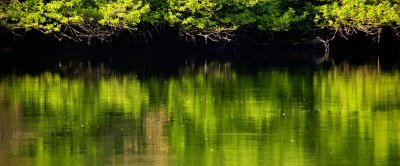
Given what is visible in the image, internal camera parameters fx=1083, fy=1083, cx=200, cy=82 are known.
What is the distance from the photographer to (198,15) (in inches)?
1839

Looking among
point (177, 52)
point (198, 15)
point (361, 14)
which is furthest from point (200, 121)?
point (177, 52)

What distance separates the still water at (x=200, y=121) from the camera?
15.0m

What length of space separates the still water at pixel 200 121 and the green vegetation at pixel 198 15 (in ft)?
30.2

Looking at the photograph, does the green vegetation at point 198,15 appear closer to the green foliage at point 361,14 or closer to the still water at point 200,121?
the green foliage at point 361,14

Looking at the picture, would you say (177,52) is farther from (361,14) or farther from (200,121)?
(200,121)

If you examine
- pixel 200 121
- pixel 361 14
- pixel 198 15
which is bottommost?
pixel 200 121

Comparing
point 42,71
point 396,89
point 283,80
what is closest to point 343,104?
point 396,89

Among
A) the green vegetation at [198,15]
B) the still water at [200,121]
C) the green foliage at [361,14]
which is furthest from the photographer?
the green foliage at [361,14]

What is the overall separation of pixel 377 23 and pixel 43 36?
14.7m

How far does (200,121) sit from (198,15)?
2787 centimetres


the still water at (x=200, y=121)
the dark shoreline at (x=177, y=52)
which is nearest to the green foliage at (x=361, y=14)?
the dark shoreline at (x=177, y=52)

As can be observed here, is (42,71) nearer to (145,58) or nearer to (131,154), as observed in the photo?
(145,58)

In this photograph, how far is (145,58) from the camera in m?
44.4

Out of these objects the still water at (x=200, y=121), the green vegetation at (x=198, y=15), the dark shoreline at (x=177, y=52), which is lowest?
the still water at (x=200, y=121)
